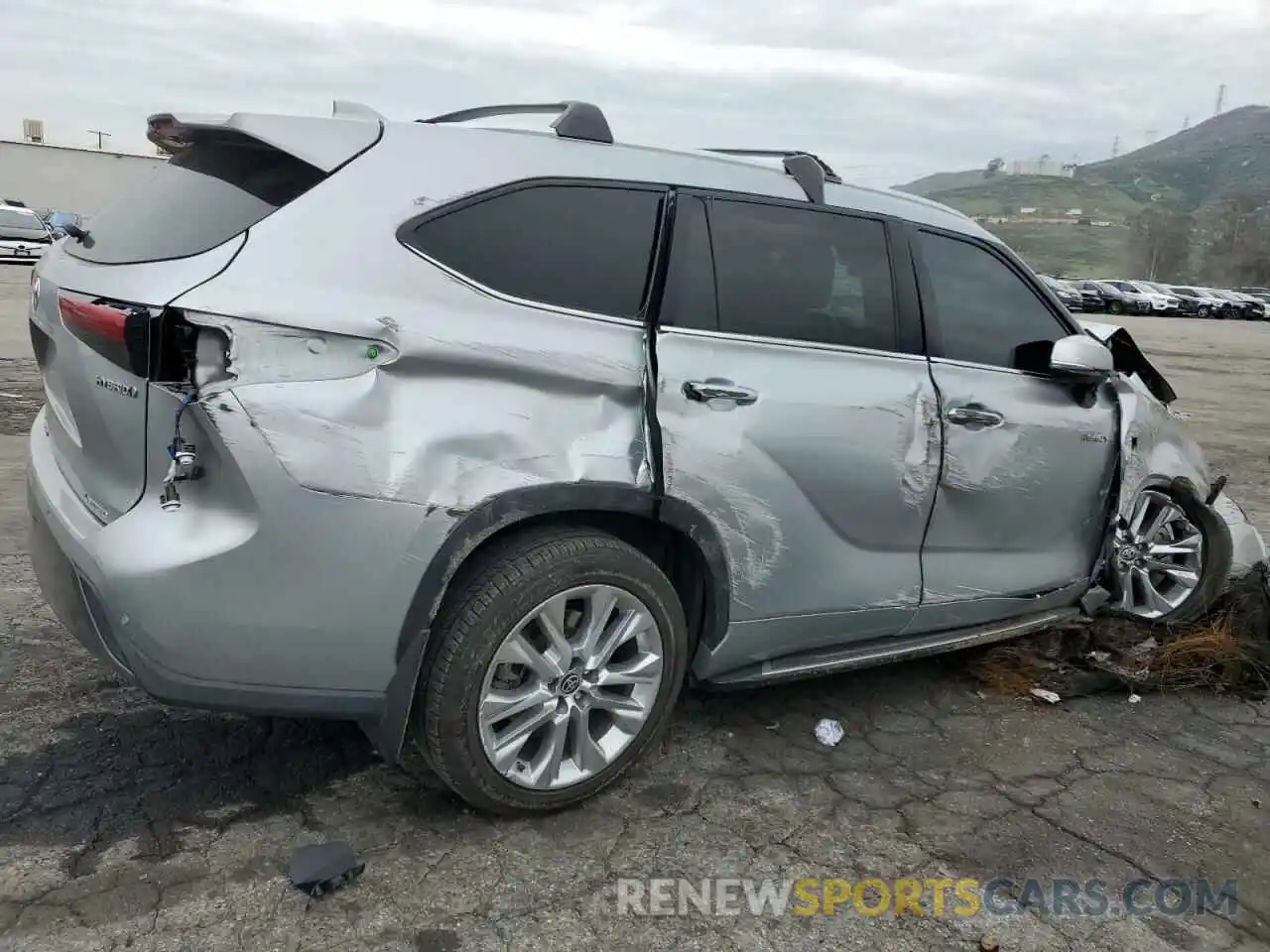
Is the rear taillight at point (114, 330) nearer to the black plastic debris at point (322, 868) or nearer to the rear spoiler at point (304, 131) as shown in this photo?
the rear spoiler at point (304, 131)

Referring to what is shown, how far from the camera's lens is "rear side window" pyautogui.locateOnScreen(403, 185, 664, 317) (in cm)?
260

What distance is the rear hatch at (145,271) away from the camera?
2.34 metres

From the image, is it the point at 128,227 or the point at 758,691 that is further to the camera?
the point at 758,691

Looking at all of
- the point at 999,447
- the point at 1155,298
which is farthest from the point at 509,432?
the point at 1155,298

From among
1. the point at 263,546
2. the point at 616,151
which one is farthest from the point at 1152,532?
the point at 263,546

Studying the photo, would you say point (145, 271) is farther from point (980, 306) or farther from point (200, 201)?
point (980, 306)

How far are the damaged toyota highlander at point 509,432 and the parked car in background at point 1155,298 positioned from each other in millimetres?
44545

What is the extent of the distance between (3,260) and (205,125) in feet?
98.5

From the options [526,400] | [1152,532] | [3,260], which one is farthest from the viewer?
[3,260]

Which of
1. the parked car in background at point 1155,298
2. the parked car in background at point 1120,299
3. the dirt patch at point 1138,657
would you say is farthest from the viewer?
the parked car in background at point 1155,298

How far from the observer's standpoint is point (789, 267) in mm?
3180

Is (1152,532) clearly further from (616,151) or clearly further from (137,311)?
(137,311)

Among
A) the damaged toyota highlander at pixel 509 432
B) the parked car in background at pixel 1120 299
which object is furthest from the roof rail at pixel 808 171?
the parked car in background at pixel 1120 299

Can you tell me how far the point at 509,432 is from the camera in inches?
100
